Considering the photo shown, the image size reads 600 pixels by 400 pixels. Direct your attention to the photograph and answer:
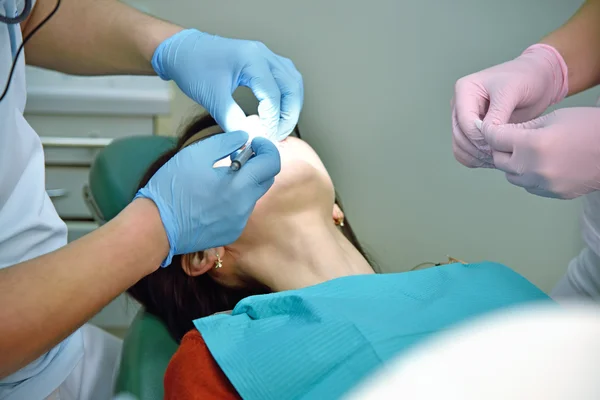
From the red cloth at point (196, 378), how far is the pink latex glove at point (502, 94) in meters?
0.70

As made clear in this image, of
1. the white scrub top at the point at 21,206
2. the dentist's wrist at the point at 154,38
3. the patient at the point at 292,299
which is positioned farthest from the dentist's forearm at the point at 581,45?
the white scrub top at the point at 21,206

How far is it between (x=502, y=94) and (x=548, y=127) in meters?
0.19

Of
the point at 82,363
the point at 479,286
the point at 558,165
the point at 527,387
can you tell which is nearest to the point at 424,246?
the point at 479,286

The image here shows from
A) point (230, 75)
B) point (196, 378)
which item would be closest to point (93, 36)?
point (230, 75)

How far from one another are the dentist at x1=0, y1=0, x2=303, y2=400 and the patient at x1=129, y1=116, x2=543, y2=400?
0.53 feet

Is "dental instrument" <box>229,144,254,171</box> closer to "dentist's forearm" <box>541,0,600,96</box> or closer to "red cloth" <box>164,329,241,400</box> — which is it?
"red cloth" <box>164,329,241,400</box>

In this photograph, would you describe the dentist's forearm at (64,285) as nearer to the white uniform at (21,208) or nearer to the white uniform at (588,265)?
the white uniform at (21,208)

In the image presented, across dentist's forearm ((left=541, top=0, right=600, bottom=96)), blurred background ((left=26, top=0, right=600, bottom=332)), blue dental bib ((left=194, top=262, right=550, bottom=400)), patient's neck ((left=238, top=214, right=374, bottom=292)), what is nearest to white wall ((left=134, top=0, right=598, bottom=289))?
blurred background ((left=26, top=0, right=600, bottom=332))

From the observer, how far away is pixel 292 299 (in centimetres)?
113

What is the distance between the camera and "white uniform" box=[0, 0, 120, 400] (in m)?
1.08

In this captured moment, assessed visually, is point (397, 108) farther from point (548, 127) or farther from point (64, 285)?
point (64, 285)

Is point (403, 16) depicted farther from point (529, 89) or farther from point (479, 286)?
point (479, 286)

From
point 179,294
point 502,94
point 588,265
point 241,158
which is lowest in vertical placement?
point 179,294

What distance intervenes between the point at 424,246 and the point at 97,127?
4.27ft
